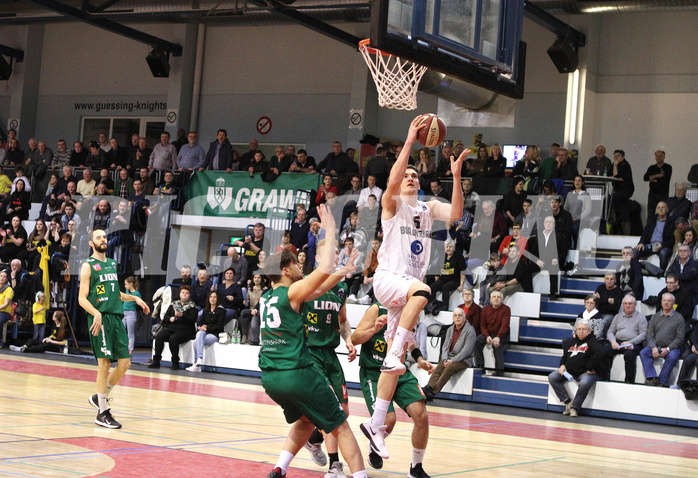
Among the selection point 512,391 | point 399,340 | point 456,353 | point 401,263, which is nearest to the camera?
point 399,340

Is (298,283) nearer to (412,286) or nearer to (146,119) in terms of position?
(412,286)

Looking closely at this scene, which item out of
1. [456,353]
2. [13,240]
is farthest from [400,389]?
[13,240]

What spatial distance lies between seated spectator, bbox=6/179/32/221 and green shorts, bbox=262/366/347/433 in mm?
16168

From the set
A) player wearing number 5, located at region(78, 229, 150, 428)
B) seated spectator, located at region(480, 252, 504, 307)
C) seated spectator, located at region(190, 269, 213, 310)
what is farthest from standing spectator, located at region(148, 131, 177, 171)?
player wearing number 5, located at region(78, 229, 150, 428)

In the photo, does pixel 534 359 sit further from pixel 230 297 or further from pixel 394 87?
pixel 394 87

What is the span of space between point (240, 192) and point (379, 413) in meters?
13.3

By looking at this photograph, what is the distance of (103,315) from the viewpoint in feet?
27.4

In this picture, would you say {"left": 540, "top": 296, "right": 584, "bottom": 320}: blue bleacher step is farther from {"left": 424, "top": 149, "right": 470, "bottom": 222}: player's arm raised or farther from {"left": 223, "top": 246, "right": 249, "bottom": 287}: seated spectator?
{"left": 424, "top": 149, "right": 470, "bottom": 222}: player's arm raised

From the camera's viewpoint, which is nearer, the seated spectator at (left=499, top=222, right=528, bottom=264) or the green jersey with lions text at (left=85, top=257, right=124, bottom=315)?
the green jersey with lions text at (left=85, top=257, right=124, bottom=315)

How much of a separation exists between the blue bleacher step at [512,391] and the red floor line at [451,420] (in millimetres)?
2029

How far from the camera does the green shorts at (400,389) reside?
21.4ft

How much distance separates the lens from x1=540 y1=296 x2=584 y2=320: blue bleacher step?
14.5m

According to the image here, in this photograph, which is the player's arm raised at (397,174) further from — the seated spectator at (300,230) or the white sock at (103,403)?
the seated spectator at (300,230)

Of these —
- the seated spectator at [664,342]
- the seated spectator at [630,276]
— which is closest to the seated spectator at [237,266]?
the seated spectator at [630,276]
